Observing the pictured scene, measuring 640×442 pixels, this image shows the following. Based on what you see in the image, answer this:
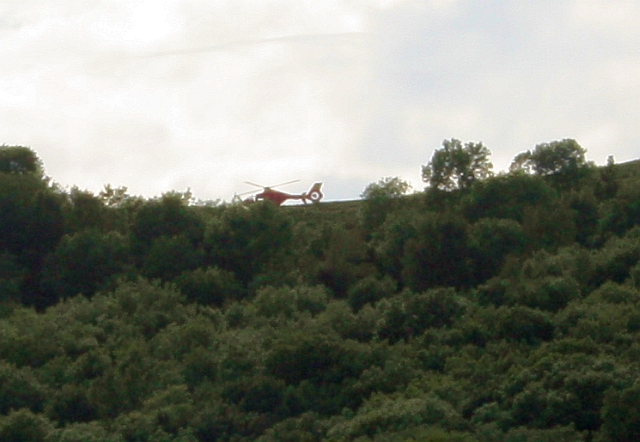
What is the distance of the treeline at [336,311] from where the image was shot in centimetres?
5238

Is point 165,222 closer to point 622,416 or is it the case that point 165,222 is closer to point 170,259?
point 170,259

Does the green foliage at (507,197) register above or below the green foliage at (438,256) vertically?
above

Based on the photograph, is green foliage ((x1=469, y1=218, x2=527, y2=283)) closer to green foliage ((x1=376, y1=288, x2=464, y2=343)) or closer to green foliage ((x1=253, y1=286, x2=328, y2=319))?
green foliage ((x1=253, y1=286, x2=328, y2=319))

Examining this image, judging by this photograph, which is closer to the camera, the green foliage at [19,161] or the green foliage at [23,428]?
the green foliage at [23,428]

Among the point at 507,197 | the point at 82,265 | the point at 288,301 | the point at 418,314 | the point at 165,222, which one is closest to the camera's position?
the point at 418,314

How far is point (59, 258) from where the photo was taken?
310 feet

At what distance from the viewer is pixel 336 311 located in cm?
7444

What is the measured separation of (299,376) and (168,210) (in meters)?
41.8

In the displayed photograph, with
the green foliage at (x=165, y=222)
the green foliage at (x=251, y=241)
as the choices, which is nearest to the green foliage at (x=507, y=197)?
the green foliage at (x=251, y=241)

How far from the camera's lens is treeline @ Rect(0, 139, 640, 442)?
5238cm

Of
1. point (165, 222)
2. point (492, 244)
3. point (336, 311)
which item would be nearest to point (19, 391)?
point (336, 311)

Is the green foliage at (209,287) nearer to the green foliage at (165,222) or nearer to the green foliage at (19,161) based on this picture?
the green foliage at (165,222)

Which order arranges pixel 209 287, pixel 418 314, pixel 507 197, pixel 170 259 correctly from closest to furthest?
pixel 418 314, pixel 209 287, pixel 170 259, pixel 507 197

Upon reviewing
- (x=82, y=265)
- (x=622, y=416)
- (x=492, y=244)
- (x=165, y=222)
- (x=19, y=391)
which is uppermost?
(x=165, y=222)
